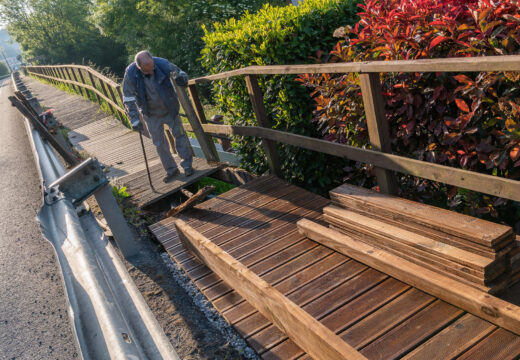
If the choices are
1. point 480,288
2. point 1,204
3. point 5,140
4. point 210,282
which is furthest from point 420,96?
point 5,140

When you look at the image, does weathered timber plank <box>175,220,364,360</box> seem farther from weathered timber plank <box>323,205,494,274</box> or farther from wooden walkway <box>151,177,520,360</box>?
weathered timber plank <box>323,205,494,274</box>

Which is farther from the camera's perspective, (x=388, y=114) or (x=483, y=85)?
(x=388, y=114)

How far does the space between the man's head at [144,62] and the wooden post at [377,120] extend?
340 centimetres

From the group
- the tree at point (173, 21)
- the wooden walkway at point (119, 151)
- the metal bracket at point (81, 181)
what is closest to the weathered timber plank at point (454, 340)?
the metal bracket at point (81, 181)

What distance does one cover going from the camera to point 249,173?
6.10m

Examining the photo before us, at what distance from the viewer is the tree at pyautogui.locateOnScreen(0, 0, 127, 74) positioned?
45188mm

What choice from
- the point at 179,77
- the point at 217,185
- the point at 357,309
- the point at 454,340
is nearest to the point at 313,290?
the point at 357,309

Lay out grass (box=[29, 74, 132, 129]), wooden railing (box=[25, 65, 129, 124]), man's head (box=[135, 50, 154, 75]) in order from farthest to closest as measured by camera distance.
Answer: grass (box=[29, 74, 132, 129]) < wooden railing (box=[25, 65, 129, 124]) < man's head (box=[135, 50, 154, 75])

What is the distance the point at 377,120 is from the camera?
11.1 ft

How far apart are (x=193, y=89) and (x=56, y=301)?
→ 140 inches

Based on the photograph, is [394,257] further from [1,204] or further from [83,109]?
[83,109]

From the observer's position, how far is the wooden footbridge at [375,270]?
243 centimetres


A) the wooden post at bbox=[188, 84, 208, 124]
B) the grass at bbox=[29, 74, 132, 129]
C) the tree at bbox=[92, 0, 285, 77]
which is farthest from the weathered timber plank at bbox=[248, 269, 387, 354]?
the tree at bbox=[92, 0, 285, 77]

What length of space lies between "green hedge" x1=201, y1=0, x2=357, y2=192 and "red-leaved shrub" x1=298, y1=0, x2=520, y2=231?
1240 millimetres
